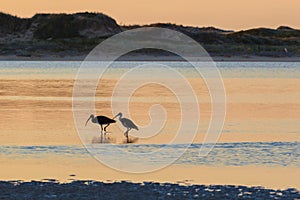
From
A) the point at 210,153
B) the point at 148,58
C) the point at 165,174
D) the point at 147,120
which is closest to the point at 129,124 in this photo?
the point at 147,120

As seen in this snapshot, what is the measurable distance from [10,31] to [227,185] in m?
74.8

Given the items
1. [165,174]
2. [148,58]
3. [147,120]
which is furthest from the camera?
[148,58]

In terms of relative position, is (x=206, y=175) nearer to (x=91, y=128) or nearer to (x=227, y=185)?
(x=227, y=185)

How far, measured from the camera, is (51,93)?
30.7 meters

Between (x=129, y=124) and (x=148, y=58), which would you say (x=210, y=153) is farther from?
(x=148, y=58)

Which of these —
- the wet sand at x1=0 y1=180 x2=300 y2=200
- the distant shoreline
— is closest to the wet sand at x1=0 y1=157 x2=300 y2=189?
the wet sand at x1=0 y1=180 x2=300 y2=200

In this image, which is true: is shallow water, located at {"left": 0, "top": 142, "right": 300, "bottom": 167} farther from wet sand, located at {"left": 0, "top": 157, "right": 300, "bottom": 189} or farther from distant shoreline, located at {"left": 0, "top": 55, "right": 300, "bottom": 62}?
distant shoreline, located at {"left": 0, "top": 55, "right": 300, "bottom": 62}

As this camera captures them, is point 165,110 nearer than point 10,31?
Yes

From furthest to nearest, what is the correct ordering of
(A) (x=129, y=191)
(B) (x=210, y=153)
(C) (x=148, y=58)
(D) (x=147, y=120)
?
(C) (x=148, y=58) → (D) (x=147, y=120) → (B) (x=210, y=153) → (A) (x=129, y=191)

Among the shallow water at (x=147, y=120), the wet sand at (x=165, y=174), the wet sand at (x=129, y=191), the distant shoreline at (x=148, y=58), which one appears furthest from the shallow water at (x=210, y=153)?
the distant shoreline at (x=148, y=58)

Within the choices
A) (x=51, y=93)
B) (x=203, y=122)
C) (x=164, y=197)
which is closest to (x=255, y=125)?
(x=203, y=122)

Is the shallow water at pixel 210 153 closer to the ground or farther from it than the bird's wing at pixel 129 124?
closer to the ground

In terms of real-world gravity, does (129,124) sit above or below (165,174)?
above

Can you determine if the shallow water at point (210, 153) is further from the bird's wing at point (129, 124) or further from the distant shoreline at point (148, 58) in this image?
the distant shoreline at point (148, 58)
